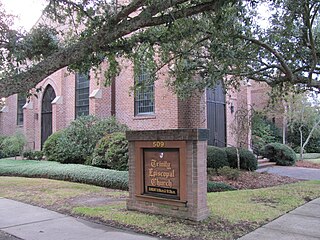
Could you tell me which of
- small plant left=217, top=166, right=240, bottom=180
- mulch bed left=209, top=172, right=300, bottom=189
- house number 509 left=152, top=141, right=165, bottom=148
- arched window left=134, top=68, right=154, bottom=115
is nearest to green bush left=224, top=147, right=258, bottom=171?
mulch bed left=209, top=172, right=300, bottom=189

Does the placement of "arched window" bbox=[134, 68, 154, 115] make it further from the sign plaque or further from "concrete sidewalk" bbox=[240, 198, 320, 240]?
"concrete sidewalk" bbox=[240, 198, 320, 240]

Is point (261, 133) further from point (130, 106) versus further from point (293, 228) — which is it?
point (293, 228)

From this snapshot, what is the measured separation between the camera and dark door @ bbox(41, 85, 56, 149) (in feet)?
81.8

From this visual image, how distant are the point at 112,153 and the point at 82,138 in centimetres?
372

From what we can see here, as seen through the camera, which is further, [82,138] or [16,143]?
[16,143]

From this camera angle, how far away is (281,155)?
65.8 ft

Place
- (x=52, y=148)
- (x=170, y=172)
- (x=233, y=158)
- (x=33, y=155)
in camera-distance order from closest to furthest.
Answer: (x=170, y=172) < (x=233, y=158) < (x=52, y=148) < (x=33, y=155)

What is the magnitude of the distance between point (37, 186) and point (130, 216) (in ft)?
18.6

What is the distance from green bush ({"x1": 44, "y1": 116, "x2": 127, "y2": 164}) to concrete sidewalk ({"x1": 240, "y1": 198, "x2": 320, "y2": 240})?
441 inches

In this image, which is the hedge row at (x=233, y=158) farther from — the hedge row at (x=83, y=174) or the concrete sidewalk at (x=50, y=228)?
the concrete sidewalk at (x=50, y=228)

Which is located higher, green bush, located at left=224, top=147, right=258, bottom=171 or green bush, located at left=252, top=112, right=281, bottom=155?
green bush, located at left=252, top=112, right=281, bottom=155

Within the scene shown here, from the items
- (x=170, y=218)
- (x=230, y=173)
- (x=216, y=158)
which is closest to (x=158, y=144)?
(x=170, y=218)

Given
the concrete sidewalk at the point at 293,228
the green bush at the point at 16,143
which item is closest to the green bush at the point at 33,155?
the green bush at the point at 16,143

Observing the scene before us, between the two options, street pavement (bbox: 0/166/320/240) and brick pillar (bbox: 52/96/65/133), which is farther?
brick pillar (bbox: 52/96/65/133)
